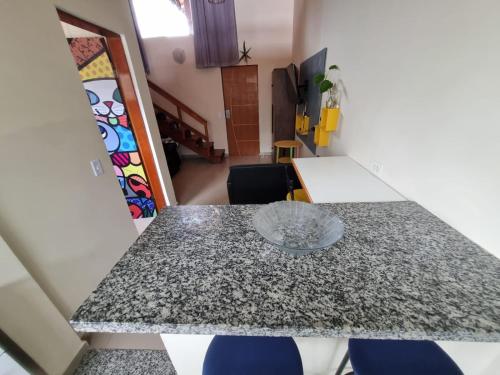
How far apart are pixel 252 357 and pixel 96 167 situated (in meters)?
1.58

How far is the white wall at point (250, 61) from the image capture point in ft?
13.1

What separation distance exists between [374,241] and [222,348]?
68 centimetres

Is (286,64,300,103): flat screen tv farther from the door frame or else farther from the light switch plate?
the light switch plate

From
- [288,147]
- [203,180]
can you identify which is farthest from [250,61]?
[203,180]

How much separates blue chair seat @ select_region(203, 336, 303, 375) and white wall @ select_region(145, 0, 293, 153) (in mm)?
4743

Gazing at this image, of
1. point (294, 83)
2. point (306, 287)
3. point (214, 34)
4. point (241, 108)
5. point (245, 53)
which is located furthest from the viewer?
point (241, 108)

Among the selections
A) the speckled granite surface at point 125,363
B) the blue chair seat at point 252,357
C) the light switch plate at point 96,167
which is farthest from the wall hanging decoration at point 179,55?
the blue chair seat at point 252,357

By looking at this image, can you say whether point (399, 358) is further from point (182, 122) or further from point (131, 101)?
point (182, 122)

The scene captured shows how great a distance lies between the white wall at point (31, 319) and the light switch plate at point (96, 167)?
0.66 meters

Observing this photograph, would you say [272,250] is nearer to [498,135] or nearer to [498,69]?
[498,135]

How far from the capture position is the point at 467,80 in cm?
79

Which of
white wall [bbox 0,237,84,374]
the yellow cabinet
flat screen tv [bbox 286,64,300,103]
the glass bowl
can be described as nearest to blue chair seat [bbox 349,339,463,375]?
the glass bowl

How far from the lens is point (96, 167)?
1.46m

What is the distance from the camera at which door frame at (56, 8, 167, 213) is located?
1.81m
